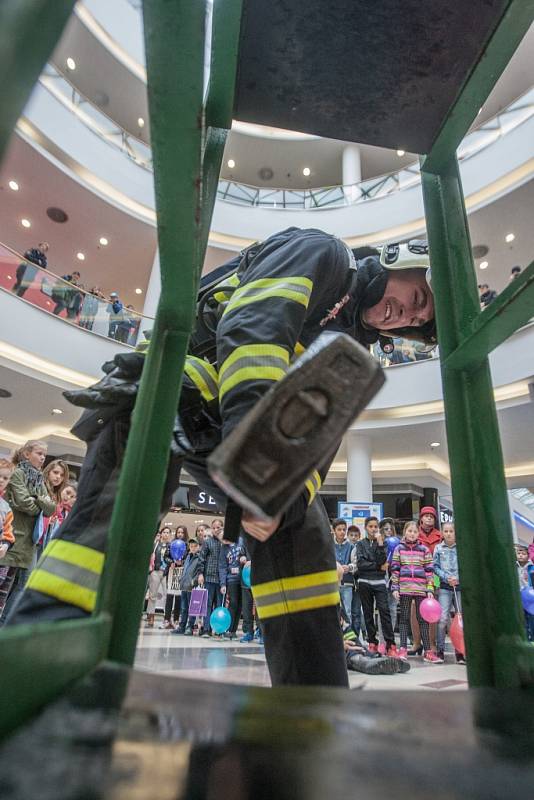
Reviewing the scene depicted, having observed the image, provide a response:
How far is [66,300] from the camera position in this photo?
807cm

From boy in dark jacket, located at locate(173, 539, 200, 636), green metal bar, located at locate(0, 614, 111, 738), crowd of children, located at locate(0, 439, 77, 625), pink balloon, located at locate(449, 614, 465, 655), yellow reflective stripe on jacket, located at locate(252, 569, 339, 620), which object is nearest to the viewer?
green metal bar, located at locate(0, 614, 111, 738)

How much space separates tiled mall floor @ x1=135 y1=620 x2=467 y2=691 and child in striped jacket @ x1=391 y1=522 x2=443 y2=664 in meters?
0.65

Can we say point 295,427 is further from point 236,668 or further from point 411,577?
point 411,577

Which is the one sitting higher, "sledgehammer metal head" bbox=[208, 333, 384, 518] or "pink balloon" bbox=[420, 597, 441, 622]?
"sledgehammer metal head" bbox=[208, 333, 384, 518]

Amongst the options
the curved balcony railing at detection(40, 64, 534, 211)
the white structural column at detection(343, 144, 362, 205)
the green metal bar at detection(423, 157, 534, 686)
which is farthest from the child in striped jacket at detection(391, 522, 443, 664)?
the white structural column at detection(343, 144, 362, 205)

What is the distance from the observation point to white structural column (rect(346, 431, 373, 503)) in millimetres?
Answer: 9531

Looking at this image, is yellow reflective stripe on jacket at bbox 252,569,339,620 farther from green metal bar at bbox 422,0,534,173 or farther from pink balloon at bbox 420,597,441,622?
pink balloon at bbox 420,597,441,622

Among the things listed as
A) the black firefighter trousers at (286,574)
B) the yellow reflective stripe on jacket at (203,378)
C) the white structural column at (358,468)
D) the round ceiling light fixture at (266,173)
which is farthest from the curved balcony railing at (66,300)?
the round ceiling light fixture at (266,173)

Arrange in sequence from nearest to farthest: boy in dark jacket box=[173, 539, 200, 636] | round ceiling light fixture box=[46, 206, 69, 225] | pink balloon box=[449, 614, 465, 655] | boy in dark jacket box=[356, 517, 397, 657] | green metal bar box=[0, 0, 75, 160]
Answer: green metal bar box=[0, 0, 75, 160] → pink balloon box=[449, 614, 465, 655] → boy in dark jacket box=[356, 517, 397, 657] → boy in dark jacket box=[173, 539, 200, 636] → round ceiling light fixture box=[46, 206, 69, 225]

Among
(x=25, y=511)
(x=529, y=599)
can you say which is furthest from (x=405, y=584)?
(x=25, y=511)

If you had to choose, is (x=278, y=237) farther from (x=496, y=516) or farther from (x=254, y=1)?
(x=496, y=516)

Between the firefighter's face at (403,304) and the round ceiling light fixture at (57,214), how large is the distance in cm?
1112

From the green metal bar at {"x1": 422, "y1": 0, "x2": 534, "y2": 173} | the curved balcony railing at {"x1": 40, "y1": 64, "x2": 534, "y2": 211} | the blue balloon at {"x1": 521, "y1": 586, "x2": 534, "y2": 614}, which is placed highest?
the curved balcony railing at {"x1": 40, "y1": 64, "x2": 534, "y2": 211}

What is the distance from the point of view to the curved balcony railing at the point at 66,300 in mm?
7305
